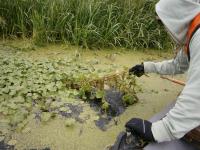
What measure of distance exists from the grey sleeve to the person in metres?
0.60

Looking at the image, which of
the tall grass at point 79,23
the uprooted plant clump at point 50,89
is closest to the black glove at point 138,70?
the uprooted plant clump at point 50,89

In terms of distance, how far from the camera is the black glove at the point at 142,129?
2.48m

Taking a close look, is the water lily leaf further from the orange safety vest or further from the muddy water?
the orange safety vest

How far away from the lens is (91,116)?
11.6 feet

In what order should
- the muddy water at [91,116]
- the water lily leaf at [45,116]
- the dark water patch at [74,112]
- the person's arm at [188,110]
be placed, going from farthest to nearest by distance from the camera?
the dark water patch at [74,112]
the water lily leaf at [45,116]
the muddy water at [91,116]
the person's arm at [188,110]

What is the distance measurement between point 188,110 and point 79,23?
10.3ft

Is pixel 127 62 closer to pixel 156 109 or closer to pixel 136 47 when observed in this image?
pixel 136 47

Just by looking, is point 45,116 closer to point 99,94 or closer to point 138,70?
point 99,94

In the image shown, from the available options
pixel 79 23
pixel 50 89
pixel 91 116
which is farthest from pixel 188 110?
pixel 79 23

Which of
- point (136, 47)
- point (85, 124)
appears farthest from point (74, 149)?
point (136, 47)

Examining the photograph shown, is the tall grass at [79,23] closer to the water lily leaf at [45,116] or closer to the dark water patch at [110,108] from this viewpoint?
the dark water patch at [110,108]

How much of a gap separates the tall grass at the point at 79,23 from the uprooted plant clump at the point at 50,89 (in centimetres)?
88

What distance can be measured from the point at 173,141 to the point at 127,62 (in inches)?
92.3

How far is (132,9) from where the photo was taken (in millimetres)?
5520
